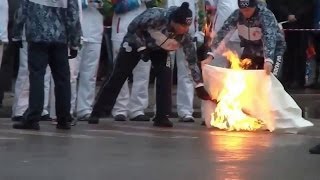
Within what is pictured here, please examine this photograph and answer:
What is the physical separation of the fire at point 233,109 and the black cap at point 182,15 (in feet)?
2.79

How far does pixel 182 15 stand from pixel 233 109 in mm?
1228

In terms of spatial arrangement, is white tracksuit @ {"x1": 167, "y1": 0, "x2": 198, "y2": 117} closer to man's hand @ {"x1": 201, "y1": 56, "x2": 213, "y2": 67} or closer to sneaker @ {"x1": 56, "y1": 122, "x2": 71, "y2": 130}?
man's hand @ {"x1": 201, "y1": 56, "x2": 213, "y2": 67}

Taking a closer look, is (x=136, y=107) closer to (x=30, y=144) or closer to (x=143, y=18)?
(x=143, y=18)

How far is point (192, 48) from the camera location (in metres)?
10.6

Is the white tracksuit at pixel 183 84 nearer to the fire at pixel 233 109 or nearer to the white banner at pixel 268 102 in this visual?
the fire at pixel 233 109

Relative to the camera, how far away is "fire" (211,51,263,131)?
10422 millimetres

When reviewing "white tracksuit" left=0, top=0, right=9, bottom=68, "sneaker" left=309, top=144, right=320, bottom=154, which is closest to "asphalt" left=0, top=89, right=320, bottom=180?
"sneaker" left=309, top=144, right=320, bottom=154

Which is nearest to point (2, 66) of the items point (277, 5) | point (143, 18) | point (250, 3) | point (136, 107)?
point (136, 107)

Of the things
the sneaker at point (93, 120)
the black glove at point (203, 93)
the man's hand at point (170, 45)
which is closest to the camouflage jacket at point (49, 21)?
the man's hand at point (170, 45)

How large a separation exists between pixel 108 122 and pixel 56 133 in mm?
1718

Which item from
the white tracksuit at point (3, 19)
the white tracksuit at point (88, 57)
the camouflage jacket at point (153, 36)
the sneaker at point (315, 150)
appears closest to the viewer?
the sneaker at point (315, 150)

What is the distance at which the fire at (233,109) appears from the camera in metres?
10.4

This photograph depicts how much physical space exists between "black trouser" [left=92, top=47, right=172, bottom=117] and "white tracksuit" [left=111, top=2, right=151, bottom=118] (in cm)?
81

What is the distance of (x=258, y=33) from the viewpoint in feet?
35.1
